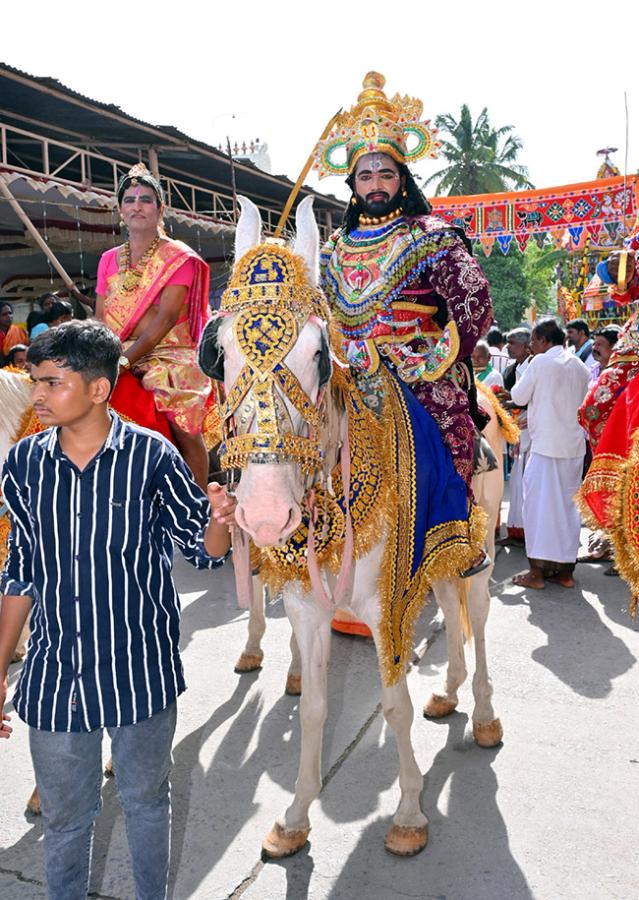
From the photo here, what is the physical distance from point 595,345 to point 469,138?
123ft

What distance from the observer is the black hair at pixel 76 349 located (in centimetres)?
195

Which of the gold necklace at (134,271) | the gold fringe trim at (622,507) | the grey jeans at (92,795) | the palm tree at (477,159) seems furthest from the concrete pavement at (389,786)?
the palm tree at (477,159)

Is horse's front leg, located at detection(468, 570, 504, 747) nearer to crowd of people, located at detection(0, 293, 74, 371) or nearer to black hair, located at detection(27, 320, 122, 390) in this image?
black hair, located at detection(27, 320, 122, 390)

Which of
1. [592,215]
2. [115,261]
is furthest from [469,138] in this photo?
[115,261]

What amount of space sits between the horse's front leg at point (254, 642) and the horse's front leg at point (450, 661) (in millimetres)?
1146

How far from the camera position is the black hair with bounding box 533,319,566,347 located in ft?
20.5

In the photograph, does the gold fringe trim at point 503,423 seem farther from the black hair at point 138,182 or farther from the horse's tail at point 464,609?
the black hair at point 138,182

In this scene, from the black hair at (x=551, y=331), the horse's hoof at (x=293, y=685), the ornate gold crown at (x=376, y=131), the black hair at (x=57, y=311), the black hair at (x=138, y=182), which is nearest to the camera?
the ornate gold crown at (x=376, y=131)

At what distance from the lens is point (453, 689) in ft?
12.8

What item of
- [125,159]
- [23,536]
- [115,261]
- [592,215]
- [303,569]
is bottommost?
[303,569]

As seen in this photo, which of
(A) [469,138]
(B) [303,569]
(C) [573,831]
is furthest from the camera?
(A) [469,138]

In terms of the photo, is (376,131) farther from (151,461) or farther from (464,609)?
(464,609)

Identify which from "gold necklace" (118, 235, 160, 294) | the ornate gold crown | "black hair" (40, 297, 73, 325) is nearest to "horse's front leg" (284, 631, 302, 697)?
"gold necklace" (118, 235, 160, 294)

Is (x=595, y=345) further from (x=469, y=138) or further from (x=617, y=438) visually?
(x=469, y=138)
